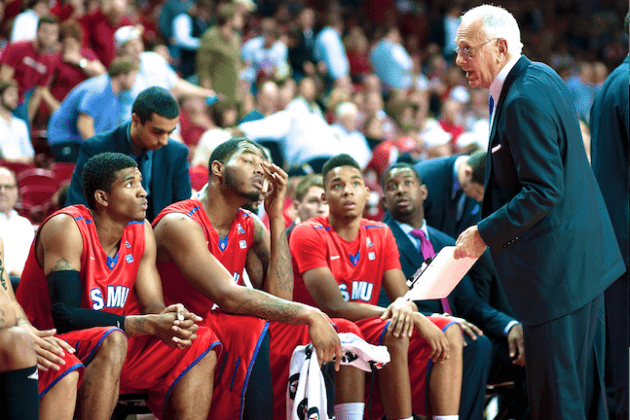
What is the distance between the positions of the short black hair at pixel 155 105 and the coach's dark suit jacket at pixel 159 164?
207 millimetres

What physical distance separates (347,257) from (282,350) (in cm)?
71

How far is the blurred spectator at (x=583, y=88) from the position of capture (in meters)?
13.3

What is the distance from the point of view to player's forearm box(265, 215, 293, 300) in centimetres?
391

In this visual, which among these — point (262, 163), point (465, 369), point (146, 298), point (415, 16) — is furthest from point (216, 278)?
point (415, 16)

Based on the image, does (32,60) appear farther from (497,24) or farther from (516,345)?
(497,24)

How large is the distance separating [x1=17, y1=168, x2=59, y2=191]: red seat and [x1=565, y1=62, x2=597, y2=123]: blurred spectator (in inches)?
369

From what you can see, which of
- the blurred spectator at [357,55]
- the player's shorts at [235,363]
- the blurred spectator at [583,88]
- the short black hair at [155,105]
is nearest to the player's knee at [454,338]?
the player's shorts at [235,363]

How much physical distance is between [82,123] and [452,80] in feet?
28.1

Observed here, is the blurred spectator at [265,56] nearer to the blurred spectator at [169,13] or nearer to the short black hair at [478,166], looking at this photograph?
the blurred spectator at [169,13]

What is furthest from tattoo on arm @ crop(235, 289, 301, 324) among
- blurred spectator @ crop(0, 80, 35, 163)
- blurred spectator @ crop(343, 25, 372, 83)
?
blurred spectator @ crop(343, 25, 372, 83)

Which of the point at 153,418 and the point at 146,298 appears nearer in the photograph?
the point at 146,298

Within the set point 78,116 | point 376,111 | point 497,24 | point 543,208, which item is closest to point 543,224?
point 543,208

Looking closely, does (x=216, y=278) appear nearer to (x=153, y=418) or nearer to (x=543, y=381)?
(x=153, y=418)

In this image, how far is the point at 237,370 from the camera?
3.56 metres
